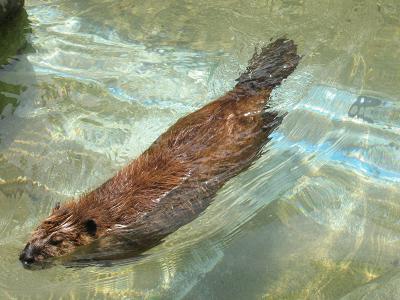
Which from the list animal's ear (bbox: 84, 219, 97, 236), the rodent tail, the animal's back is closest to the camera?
animal's ear (bbox: 84, 219, 97, 236)

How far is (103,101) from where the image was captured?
A: 587 centimetres

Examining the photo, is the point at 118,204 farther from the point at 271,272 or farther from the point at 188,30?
the point at 188,30

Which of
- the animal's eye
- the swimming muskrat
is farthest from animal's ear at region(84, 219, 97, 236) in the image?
the animal's eye

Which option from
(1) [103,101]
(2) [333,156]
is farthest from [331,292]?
(1) [103,101]

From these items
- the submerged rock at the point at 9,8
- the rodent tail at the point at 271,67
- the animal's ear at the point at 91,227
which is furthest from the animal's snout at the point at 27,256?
the submerged rock at the point at 9,8

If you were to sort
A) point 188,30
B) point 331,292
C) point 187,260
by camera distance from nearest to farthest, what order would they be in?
point 331,292 → point 187,260 → point 188,30

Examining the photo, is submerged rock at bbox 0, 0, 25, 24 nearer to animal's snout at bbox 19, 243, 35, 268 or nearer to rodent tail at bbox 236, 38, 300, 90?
rodent tail at bbox 236, 38, 300, 90

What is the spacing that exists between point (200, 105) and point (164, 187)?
1750 millimetres

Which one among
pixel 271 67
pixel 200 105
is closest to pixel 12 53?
pixel 200 105

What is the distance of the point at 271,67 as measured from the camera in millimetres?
5082

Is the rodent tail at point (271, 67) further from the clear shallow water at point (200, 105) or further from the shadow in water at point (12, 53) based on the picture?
the shadow in water at point (12, 53)

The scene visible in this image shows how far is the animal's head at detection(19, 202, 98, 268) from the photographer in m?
4.02

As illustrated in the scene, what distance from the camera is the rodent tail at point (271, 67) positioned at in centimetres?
487

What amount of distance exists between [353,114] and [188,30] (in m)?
2.17
